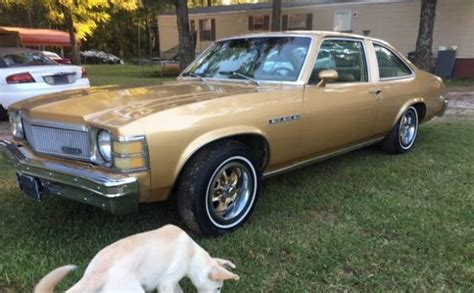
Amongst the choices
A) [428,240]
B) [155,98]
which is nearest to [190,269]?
[155,98]

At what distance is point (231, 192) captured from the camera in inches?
146

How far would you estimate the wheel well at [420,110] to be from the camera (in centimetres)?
612

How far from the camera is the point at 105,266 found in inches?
89.2

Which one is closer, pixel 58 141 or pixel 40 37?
pixel 58 141

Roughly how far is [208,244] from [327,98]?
6.02 feet

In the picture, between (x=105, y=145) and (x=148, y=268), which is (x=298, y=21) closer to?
(x=105, y=145)

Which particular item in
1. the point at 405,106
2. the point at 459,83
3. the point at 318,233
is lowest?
the point at 459,83

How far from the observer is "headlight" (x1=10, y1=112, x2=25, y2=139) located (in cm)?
382

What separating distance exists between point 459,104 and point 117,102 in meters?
9.51

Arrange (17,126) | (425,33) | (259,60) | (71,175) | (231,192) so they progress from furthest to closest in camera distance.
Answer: (425,33) < (259,60) < (17,126) < (231,192) < (71,175)

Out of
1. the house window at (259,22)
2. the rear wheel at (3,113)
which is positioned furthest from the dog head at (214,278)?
the house window at (259,22)

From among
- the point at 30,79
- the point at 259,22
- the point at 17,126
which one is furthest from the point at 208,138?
the point at 259,22

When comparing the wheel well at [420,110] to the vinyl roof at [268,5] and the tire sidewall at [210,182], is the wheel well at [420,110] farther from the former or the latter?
the vinyl roof at [268,5]

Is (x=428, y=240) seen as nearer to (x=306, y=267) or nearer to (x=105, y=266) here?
(x=306, y=267)
